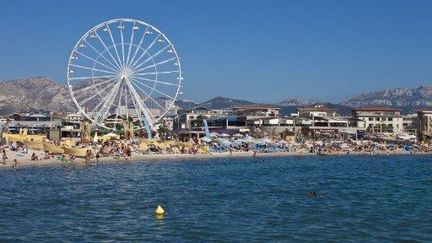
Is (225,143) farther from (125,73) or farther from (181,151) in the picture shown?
(125,73)

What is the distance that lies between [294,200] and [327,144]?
48.1 metres

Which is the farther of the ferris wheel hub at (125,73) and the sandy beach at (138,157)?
the ferris wheel hub at (125,73)

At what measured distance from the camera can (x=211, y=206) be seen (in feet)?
74.8

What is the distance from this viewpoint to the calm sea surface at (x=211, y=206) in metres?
17.3

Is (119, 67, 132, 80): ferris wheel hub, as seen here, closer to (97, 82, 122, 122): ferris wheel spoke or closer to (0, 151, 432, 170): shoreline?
(97, 82, 122, 122): ferris wheel spoke

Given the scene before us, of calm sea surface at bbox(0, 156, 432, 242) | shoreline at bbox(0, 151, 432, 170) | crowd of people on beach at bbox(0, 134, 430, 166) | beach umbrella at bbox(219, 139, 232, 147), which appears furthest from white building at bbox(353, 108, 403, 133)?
calm sea surface at bbox(0, 156, 432, 242)

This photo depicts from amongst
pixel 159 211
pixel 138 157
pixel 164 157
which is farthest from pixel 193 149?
pixel 159 211

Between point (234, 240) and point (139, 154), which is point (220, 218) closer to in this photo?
point (234, 240)

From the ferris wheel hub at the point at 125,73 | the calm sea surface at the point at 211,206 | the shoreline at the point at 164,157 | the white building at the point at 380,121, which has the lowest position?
the calm sea surface at the point at 211,206

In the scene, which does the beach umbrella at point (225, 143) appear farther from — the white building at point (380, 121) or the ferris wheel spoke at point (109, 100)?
the white building at point (380, 121)

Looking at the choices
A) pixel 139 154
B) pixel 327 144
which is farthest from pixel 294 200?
pixel 327 144

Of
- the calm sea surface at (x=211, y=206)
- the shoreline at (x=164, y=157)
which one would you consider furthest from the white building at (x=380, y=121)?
the calm sea surface at (x=211, y=206)

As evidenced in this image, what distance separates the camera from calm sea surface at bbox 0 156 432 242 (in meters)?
17.3

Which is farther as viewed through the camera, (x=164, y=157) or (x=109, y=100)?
(x=109, y=100)
